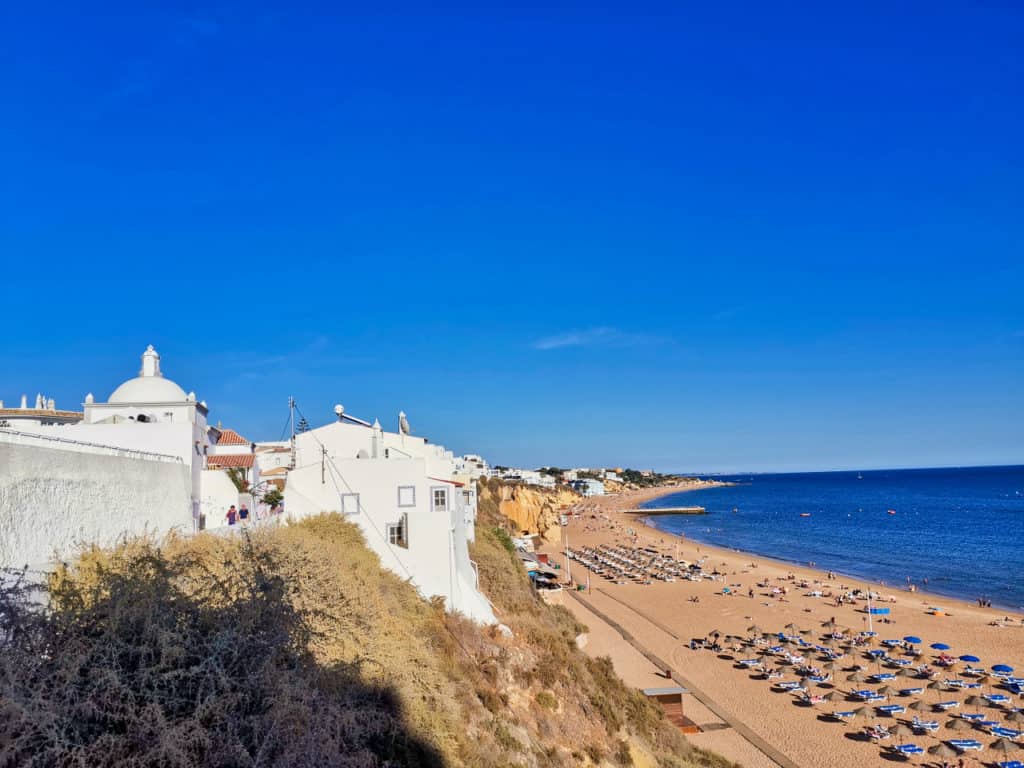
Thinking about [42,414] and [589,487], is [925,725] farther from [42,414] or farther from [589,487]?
[589,487]

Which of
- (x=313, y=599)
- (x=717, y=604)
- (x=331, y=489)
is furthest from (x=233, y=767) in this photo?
(x=717, y=604)

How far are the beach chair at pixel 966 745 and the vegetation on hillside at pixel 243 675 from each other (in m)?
13.6

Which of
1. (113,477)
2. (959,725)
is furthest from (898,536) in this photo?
(113,477)

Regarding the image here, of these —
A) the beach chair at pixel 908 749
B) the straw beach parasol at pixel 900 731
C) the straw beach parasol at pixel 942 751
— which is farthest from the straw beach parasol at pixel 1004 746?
the straw beach parasol at pixel 900 731

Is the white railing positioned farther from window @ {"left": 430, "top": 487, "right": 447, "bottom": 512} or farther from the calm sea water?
the calm sea water

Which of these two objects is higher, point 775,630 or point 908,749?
point 908,749

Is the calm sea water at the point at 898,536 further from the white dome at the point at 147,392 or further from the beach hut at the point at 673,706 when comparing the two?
the white dome at the point at 147,392

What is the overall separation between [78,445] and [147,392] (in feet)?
34.1

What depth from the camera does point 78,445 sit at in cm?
1234

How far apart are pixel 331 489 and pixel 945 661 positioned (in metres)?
29.1

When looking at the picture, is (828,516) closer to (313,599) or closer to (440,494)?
(440,494)

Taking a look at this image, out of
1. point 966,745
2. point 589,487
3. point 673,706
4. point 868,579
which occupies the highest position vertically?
point 589,487

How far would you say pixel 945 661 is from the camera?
31.6 metres

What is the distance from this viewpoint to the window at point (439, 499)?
20859 millimetres
